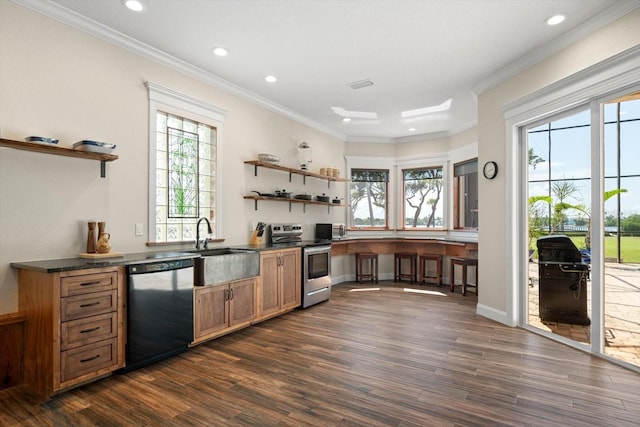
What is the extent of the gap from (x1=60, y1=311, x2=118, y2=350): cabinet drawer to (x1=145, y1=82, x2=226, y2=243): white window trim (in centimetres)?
102

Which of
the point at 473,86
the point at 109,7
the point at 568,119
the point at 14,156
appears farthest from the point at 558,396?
the point at 109,7

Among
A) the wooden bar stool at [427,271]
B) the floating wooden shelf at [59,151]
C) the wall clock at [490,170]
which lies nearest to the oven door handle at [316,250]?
the wooden bar stool at [427,271]

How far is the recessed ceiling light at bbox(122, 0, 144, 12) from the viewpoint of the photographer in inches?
109

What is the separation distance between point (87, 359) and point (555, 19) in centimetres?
459

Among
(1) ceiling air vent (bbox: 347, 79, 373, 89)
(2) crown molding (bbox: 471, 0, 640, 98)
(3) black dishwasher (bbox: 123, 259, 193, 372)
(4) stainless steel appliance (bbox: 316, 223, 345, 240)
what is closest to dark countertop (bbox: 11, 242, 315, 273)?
(3) black dishwasher (bbox: 123, 259, 193, 372)

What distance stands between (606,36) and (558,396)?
114 inches

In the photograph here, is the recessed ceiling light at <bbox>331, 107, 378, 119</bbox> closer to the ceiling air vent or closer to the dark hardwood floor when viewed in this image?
the ceiling air vent

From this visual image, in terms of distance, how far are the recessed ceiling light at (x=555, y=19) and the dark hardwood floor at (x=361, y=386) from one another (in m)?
2.92

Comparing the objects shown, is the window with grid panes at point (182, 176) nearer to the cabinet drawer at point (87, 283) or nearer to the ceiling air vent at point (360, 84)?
the cabinet drawer at point (87, 283)

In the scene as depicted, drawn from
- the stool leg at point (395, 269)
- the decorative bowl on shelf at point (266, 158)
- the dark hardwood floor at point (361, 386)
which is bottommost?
the dark hardwood floor at point (361, 386)

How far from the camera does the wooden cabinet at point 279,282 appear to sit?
417 cm

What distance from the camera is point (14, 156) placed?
2607 millimetres

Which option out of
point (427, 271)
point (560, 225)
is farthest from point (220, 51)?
point (427, 271)

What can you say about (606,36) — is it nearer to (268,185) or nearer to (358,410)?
(358,410)
